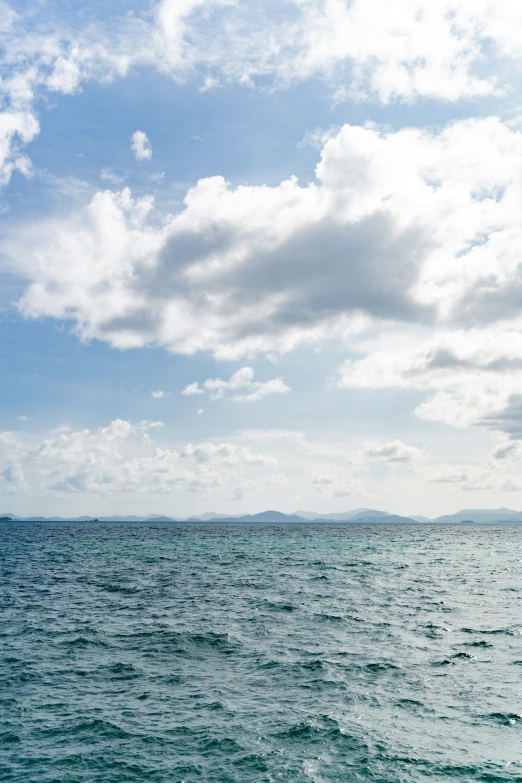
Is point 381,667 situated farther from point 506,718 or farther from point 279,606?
point 279,606

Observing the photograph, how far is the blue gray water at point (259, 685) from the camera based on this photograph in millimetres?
19422

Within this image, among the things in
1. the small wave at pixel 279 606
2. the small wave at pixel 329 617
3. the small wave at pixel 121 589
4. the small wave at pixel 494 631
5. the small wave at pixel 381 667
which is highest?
the small wave at pixel 381 667

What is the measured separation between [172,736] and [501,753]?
1245 centimetres

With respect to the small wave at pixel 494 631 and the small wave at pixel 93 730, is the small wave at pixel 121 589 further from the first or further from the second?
the small wave at pixel 93 730

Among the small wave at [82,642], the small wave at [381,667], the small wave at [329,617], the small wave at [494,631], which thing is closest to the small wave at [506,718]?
the small wave at [381,667]

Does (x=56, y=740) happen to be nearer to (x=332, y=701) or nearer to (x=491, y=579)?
(x=332, y=701)

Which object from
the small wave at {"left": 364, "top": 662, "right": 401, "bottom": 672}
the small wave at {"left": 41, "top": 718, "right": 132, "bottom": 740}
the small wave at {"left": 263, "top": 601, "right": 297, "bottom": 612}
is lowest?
the small wave at {"left": 263, "top": 601, "right": 297, "bottom": 612}

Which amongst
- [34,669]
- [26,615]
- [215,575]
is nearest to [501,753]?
[34,669]

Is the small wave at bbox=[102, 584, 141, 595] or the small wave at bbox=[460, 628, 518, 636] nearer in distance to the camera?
the small wave at bbox=[460, 628, 518, 636]

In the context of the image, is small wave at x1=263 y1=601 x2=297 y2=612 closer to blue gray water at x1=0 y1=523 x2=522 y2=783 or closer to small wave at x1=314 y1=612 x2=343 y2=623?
blue gray water at x1=0 y1=523 x2=522 y2=783

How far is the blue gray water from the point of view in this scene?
19.4 meters

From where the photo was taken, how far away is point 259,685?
27.1 meters

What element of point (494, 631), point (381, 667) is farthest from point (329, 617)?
point (381, 667)

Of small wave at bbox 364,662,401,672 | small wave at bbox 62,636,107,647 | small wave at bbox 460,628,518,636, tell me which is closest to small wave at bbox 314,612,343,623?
small wave at bbox 460,628,518,636
